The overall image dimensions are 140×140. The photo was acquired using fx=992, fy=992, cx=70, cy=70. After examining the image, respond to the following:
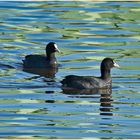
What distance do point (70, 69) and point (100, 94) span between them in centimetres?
312

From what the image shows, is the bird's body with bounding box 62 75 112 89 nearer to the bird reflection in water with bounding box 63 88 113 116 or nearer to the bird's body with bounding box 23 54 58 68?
the bird reflection in water with bounding box 63 88 113 116

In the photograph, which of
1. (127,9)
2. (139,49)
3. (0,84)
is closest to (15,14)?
(127,9)

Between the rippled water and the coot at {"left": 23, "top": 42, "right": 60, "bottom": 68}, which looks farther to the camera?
the coot at {"left": 23, "top": 42, "right": 60, "bottom": 68}

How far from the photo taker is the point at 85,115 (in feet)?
73.9

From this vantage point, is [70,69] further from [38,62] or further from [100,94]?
[100,94]

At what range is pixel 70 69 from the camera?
28.5 metres

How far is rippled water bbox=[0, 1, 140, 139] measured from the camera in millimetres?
21422

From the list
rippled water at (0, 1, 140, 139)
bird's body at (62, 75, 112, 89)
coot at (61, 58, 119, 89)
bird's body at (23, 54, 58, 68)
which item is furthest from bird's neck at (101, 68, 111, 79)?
bird's body at (23, 54, 58, 68)

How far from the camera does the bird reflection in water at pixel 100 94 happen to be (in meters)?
23.7

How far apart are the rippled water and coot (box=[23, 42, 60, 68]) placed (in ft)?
1.09

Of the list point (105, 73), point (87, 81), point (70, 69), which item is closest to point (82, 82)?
point (87, 81)

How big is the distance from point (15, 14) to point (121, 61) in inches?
409

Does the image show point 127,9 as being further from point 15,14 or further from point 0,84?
point 0,84

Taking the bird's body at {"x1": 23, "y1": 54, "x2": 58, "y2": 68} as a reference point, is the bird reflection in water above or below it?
below
